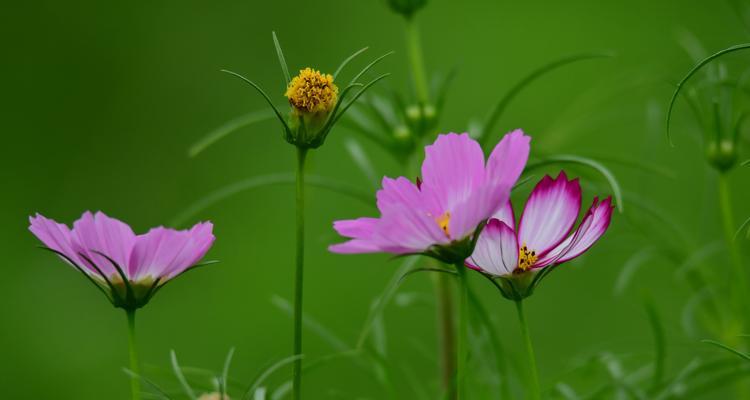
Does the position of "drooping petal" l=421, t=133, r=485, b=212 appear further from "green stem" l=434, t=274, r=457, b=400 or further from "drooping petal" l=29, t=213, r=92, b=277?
"green stem" l=434, t=274, r=457, b=400

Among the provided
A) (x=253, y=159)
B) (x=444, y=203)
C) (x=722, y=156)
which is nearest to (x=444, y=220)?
(x=444, y=203)

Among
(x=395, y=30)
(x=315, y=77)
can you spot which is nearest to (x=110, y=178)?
(x=395, y=30)

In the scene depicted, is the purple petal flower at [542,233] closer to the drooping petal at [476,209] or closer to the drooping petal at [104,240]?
the drooping petal at [476,209]

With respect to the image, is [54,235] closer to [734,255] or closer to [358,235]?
[358,235]

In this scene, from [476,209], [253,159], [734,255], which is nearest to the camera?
[476,209]

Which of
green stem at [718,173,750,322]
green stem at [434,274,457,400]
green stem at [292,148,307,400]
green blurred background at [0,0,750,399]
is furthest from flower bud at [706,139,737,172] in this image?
green blurred background at [0,0,750,399]

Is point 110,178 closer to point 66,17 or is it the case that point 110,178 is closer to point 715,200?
point 66,17

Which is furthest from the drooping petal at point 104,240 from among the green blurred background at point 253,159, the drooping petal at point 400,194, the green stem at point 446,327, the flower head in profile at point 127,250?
the green blurred background at point 253,159
